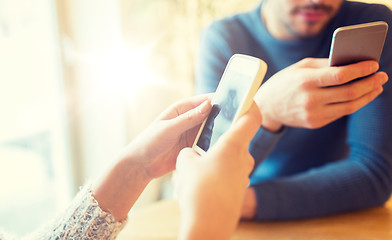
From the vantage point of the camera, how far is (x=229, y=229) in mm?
289

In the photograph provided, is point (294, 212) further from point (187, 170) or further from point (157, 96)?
point (157, 96)

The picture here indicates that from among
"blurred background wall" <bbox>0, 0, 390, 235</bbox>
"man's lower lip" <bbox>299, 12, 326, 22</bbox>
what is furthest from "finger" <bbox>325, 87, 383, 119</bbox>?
"blurred background wall" <bbox>0, 0, 390, 235</bbox>

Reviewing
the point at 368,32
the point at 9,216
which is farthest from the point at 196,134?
the point at 9,216

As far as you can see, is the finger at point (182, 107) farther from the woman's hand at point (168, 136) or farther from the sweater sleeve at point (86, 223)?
the sweater sleeve at point (86, 223)

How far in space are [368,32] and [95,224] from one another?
A: 394 millimetres

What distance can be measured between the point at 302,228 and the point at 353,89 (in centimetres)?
25

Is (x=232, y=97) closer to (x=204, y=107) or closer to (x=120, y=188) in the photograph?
(x=204, y=107)

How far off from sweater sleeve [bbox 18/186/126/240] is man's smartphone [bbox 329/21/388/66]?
0.34 m

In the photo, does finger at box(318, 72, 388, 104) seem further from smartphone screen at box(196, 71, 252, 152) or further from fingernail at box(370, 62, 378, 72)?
smartphone screen at box(196, 71, 252, 152)

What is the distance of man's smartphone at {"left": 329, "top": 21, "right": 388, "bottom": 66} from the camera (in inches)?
14.1

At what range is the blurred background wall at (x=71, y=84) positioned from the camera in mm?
1061

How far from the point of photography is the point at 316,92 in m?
0.45

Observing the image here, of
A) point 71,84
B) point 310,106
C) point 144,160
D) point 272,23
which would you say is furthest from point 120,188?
point 71,84

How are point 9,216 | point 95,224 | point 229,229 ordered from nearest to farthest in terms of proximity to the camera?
point 229,229 < point 95,224 < point 9,216
